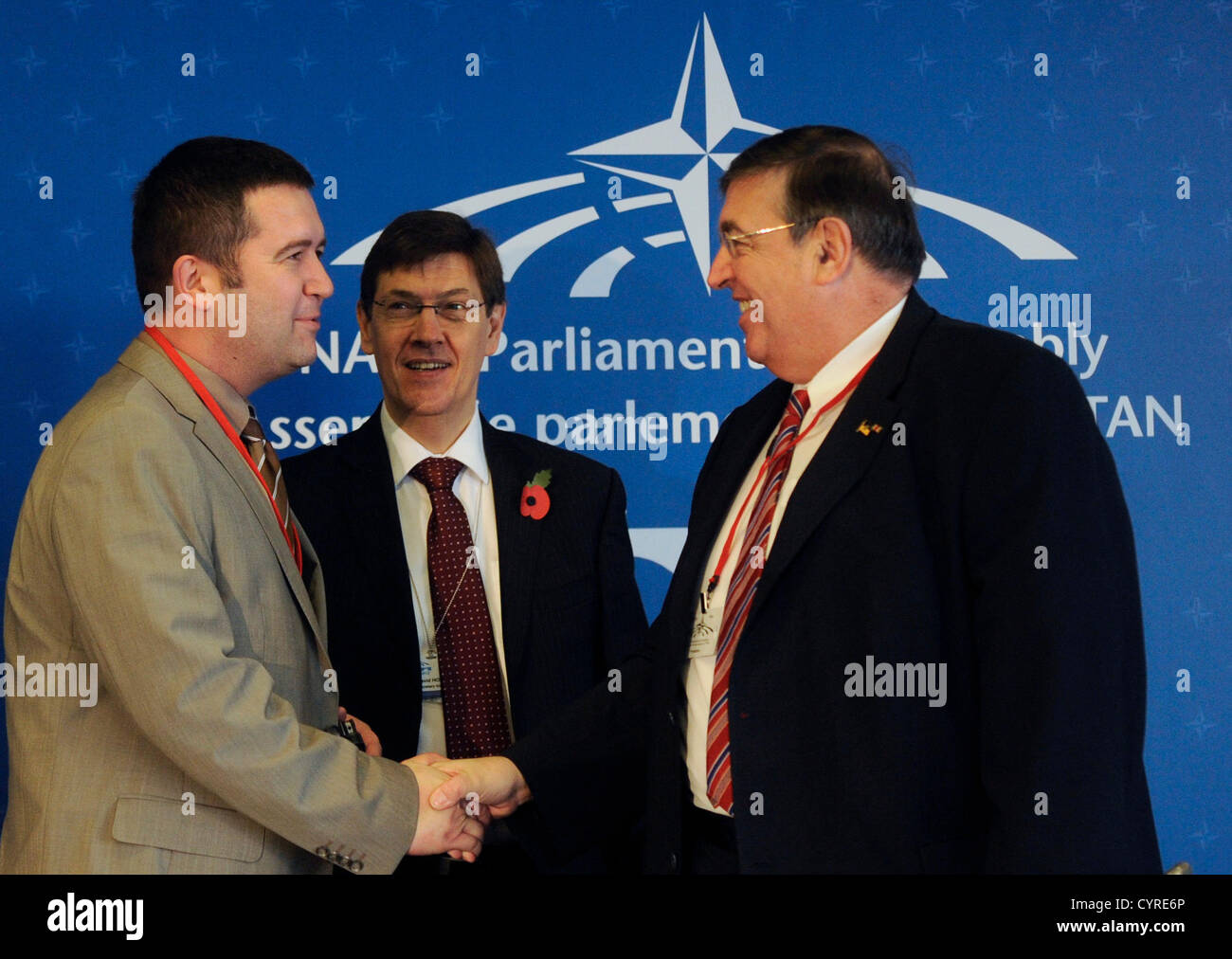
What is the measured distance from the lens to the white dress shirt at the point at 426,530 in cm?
316

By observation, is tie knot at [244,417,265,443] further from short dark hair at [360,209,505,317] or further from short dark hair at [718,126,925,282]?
short dark hair at [718,126,925,282]

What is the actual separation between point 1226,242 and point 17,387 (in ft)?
11.9

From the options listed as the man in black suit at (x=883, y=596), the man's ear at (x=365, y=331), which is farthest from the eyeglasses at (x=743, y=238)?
the man's ear at (x=365, y=331)

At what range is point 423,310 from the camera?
339cm

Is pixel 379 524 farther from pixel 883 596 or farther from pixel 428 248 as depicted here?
pixel 883 596

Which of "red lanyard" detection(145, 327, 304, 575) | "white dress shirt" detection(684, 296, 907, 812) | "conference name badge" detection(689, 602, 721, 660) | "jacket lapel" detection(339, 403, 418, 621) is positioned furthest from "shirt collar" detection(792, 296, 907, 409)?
"jacket lapel" detection(339, 403, 418, 621)

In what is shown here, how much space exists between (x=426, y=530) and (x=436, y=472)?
15cm

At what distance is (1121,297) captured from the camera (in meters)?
3.84

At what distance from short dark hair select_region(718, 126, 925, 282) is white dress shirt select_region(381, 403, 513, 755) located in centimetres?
115

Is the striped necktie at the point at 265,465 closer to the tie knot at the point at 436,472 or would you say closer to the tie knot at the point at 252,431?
the tie knot at the point at 252,431

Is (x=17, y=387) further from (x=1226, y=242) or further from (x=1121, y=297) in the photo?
(x=1226, y=242)

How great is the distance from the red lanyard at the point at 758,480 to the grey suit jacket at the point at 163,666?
29.3 inches

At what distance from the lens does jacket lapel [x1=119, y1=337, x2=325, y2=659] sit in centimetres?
238

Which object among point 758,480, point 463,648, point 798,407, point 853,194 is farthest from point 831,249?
point 463,648
